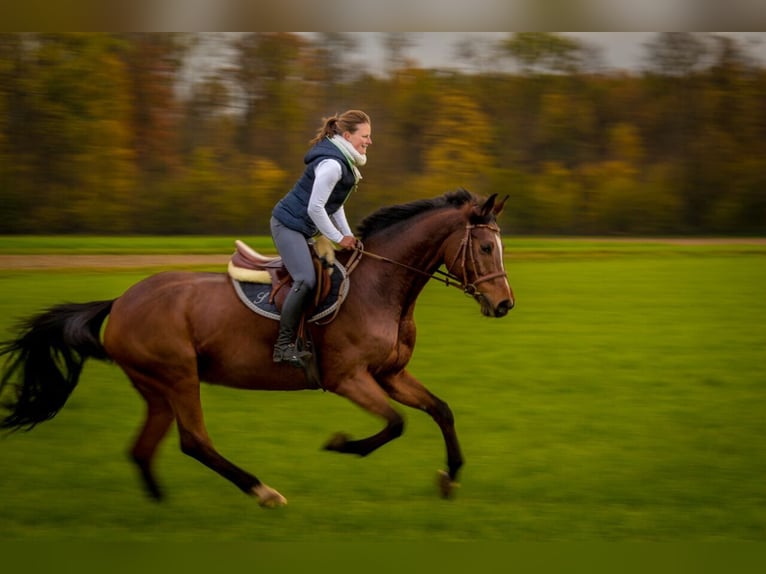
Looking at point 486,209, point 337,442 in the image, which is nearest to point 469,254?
point 486,209

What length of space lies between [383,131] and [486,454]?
21.2 meters

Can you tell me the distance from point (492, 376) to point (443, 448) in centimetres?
315

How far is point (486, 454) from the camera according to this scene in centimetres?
736

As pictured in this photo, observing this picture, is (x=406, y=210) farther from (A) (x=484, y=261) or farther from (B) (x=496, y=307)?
(B) (x=496, y=307)

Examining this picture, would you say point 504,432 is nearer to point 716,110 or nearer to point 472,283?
point 472,283

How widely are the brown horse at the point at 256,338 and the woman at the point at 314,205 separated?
0.70 feet

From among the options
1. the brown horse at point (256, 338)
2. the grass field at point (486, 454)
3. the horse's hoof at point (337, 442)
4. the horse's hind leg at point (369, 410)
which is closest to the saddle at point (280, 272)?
the brown horse at point (256, 338)

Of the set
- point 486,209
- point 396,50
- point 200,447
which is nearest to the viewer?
point 200,447

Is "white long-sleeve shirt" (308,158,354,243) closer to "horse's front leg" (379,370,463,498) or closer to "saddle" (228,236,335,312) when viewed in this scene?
"saddle" (228,236,335,312)

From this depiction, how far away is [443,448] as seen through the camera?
752 cm

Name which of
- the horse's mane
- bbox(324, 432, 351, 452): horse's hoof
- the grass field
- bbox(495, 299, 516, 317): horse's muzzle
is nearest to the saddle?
the horse's mane

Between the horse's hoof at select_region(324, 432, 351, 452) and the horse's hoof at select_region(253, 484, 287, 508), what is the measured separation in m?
0.40

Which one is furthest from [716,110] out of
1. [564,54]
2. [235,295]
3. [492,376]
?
[235,295]

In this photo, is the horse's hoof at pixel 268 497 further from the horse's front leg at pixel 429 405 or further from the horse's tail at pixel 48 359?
the horse's tail at pixel 48 359
